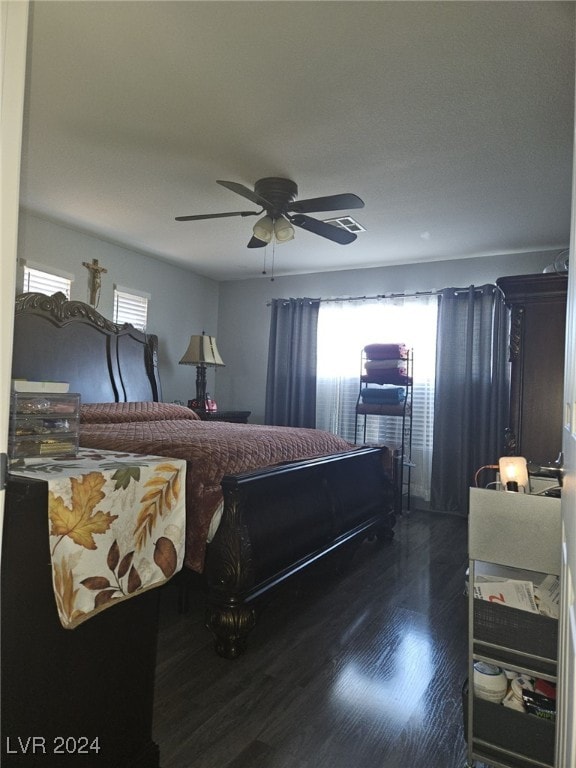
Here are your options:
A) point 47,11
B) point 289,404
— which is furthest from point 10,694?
point 289,404

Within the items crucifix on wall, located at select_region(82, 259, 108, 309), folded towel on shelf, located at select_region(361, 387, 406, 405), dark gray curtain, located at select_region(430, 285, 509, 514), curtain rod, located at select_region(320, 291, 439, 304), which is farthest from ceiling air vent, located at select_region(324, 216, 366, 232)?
crucifix on wall, located at select_region(82, 259, 108, 309)

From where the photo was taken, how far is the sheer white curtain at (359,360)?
4.80 m

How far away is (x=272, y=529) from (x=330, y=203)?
1754 mm

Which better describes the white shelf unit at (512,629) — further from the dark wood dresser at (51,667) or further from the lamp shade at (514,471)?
the dark wood dresser at (51,667)

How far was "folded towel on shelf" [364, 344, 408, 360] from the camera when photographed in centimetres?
457

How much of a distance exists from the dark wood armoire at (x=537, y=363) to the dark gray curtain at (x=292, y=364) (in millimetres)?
2744

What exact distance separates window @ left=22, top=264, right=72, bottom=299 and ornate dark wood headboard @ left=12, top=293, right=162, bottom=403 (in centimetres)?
16

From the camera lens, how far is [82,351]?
13.3ft

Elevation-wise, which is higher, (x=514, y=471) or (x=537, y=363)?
(x=537, y=363)

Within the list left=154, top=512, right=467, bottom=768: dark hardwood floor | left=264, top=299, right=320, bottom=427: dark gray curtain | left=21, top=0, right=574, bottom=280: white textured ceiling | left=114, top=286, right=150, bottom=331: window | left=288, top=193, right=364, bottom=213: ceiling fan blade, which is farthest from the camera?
left=264, top=299, right=320, bottom=427: dark gray curtain

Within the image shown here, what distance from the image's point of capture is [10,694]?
100 centimetres

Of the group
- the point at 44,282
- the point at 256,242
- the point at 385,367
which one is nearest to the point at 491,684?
the point at 256,242

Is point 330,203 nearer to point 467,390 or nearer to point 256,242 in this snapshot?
point 256,242

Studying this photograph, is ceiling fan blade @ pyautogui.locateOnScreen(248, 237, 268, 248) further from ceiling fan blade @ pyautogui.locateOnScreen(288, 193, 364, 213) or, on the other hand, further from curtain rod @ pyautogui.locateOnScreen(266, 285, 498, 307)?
curtain rod @ pyautogui.locateOnScreen(266, 285, 498, 307)
